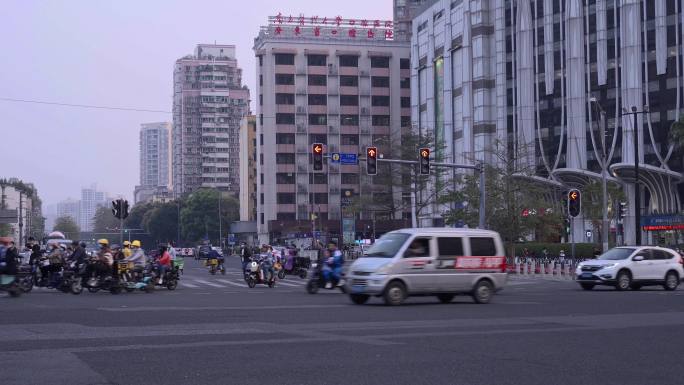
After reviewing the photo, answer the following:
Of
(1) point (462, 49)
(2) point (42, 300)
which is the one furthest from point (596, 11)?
(2) point (42, 300)

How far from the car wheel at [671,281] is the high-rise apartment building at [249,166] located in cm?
10272

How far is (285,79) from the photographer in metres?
115

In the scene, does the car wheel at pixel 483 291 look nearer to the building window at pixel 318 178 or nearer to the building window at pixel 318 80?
the building window at pixel 318 178

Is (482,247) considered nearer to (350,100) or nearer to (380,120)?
(350,100)

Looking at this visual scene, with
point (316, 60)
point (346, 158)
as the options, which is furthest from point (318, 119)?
point (346, 158)

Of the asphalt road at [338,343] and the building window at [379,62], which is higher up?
the building window at [379,62]

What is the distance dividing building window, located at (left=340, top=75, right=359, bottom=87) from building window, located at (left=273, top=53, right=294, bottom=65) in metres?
6.98

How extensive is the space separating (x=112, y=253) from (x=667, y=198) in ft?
189

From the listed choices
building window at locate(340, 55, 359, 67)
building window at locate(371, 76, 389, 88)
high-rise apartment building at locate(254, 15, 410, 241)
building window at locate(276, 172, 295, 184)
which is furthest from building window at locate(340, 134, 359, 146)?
building window at locate(340, 55, 359, 67)

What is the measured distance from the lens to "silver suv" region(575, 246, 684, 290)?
32.4m

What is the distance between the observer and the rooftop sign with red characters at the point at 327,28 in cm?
11444

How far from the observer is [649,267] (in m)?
32.8

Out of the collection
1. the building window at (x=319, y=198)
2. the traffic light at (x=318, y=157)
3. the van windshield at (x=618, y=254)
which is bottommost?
the van windshield at (x=618, y=254)

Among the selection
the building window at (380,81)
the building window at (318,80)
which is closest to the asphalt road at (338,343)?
the building window at (318,80)
